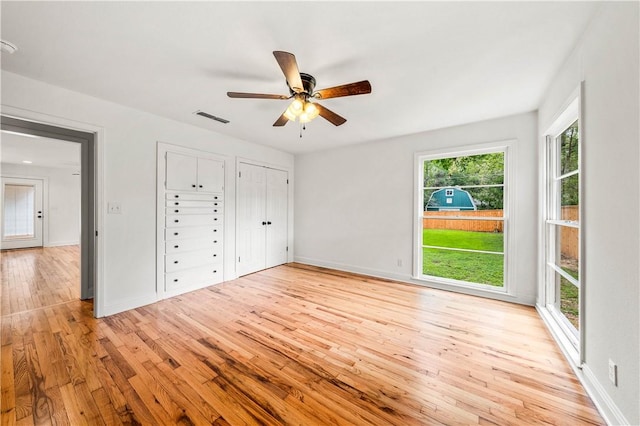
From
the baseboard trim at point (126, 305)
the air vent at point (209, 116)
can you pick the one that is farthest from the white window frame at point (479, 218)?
the baseboard trim at point (126, 305)

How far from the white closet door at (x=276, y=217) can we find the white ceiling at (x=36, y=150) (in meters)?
3.17

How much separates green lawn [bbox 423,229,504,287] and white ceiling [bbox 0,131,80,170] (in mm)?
6011

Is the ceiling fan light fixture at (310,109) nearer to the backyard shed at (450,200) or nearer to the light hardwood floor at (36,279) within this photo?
the backyard shed at (450,200)

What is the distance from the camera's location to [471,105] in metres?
2.87

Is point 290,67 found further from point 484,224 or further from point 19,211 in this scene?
point 19,211

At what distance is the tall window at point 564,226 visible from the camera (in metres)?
2.15

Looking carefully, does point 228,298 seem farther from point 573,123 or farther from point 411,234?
point 573,123

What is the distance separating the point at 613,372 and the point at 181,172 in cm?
448

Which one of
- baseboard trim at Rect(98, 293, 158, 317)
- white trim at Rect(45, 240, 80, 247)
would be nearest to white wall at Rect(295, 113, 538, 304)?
baseboard trim at Rect(98, 293, 158, 317)

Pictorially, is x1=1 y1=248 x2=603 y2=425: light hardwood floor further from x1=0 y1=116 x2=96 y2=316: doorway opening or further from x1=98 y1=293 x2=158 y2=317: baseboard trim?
x1=0 y1=116 x2=96 y2=316: doorway opening

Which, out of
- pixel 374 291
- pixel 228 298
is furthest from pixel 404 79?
pixel 228 298

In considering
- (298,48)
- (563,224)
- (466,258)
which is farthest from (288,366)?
(466,258)

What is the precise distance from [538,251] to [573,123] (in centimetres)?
154

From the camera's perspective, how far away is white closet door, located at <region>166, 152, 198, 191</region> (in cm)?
337
